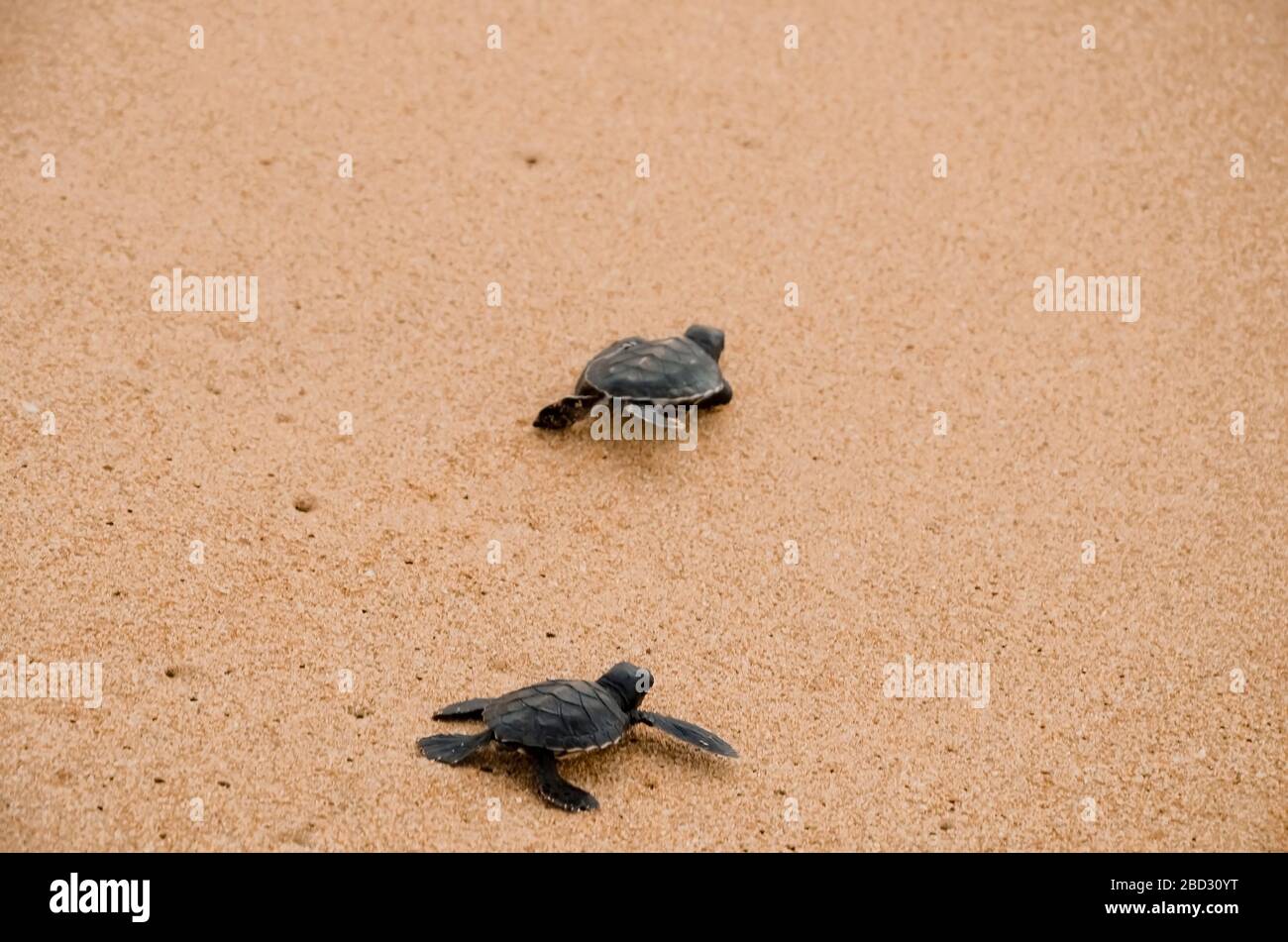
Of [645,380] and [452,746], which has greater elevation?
[645,380]

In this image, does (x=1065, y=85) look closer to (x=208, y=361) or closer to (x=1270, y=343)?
(x=1270, y=343)

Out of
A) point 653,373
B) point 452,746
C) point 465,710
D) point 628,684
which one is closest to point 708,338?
point 653,373

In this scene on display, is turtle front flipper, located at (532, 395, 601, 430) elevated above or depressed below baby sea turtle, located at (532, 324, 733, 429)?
below

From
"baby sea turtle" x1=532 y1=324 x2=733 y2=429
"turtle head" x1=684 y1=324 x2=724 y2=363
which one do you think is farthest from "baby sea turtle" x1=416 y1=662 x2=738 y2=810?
"turtle head" x1=684 y1=324 x2=724 y2=363

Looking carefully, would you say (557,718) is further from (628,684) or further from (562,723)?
(628,684)

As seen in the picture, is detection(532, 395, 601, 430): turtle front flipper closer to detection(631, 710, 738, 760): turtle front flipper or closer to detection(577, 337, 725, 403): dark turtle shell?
detection(577, 337, 725, 403): dark turtle shell

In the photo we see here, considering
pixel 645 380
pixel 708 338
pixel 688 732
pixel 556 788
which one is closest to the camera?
pixel 556 788
